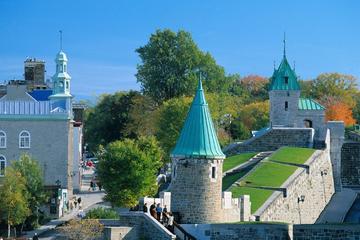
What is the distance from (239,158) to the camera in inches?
2000

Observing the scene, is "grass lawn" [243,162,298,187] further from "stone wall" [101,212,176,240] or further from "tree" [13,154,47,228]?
"tree" [13,154,47,228]

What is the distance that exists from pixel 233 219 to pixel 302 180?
536 inches

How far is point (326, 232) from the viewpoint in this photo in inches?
1030

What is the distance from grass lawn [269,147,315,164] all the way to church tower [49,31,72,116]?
13.7 m

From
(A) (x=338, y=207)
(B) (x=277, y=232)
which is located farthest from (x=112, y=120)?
(B) (x=277, y=232)

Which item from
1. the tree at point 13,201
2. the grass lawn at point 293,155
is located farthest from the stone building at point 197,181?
the grass lawn at point 293,155

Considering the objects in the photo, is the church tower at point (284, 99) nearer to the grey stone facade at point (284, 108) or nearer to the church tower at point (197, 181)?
the grey stone facade at point (284, 108)

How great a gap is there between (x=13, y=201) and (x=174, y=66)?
2902cm

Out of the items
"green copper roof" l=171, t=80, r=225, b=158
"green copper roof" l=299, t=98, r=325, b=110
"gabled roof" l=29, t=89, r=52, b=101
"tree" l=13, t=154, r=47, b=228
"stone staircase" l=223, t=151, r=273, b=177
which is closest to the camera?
"green copper roof" l=171, t=80, r=225, b=158

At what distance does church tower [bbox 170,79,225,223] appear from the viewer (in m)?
29.7

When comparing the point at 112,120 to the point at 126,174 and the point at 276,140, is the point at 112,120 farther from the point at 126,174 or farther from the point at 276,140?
the point at 126,174

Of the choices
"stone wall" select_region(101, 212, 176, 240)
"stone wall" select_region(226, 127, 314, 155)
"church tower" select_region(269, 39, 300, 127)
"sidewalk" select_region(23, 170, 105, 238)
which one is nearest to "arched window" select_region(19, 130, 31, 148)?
"sidewalk" select_region(23, 170, 105, 238)

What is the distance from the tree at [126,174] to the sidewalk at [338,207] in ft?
30.1

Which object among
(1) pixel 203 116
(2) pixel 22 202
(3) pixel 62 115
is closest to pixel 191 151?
(1) pixel 203 116
